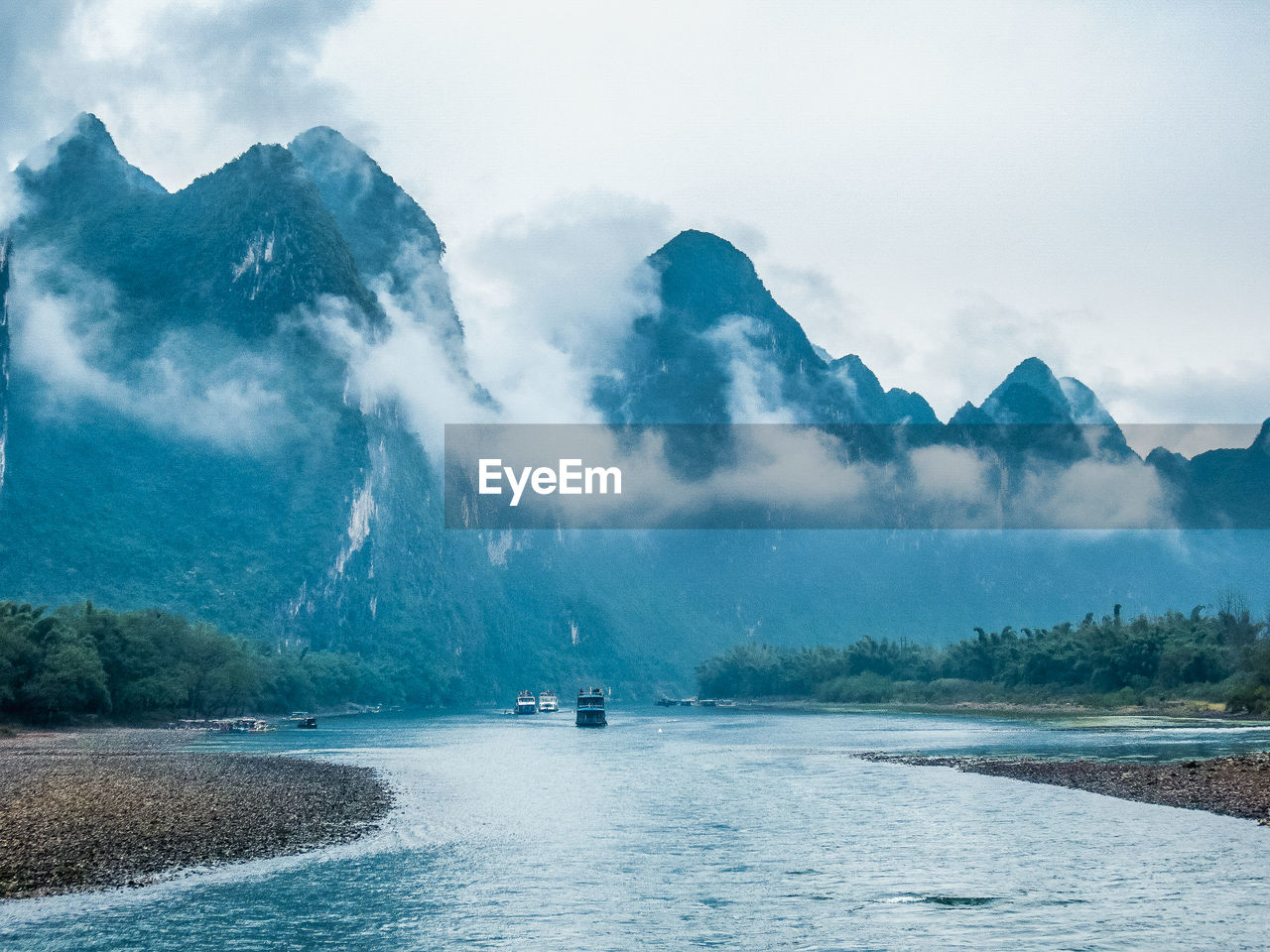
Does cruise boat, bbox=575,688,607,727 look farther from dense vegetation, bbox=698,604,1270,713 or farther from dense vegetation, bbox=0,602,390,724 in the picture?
dense vegetation, bbox=698,604,1270,713

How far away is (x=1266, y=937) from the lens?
2375cm

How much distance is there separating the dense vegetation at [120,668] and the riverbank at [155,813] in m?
28.2

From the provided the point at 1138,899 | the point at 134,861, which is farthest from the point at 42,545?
the point at 1138,899

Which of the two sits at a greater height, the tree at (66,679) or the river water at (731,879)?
the tree at (66,679)

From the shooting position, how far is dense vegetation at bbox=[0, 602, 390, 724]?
96500 millimetres

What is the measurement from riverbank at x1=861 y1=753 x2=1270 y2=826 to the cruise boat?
6686 cm

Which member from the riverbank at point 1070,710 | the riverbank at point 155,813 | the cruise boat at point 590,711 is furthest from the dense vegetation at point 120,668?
the riverbank at point 1070,710

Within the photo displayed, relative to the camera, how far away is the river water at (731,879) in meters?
24.4

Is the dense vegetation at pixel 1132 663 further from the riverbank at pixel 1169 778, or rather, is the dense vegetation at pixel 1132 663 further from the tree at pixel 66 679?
the tree at pixel 66 679

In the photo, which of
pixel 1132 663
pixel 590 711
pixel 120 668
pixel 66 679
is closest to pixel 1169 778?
pixel 66 679

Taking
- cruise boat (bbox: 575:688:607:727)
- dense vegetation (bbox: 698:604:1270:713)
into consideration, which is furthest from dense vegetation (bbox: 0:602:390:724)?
dense vegetation (bbox: 698:604:1270:713)

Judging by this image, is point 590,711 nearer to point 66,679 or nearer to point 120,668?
point 120,668

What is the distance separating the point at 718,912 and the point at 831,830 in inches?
566

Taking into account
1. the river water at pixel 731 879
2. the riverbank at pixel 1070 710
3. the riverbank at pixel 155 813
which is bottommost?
the riverbank at pixel 1070 710
